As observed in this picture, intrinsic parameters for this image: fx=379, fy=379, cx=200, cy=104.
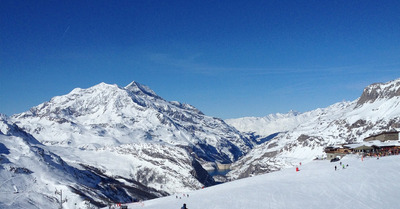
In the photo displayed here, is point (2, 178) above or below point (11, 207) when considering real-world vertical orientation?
above

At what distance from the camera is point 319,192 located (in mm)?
60094

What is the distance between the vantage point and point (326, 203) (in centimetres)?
5350

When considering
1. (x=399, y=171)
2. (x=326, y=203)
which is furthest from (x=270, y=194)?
(x=399, y=171)

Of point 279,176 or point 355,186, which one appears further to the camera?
point 279,176

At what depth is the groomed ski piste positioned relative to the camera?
5397 cm

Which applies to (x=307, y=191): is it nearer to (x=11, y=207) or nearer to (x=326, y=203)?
(x=326, y=203)

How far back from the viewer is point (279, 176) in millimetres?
81188

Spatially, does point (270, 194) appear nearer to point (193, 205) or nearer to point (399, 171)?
point (193, 205)

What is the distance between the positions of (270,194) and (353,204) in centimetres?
1372

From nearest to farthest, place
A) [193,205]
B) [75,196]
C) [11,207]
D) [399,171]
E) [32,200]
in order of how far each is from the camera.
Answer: [193,205] → [399,171] → [11,207] → [32,200] → [75,196]

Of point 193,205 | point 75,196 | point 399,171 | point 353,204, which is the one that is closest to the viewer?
point 353,204

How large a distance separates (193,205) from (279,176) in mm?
27246

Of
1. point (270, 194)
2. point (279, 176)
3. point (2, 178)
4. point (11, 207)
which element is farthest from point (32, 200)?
point (270, 194)

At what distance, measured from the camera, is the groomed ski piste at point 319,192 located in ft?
177
